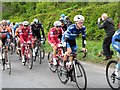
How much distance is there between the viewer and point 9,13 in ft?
164

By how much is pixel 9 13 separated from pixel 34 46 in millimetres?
35888

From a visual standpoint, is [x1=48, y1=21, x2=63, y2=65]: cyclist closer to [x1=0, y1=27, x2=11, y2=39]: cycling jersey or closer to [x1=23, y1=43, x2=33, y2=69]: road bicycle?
[x1=23, y1=43, x2=33, y2=69]: road bicycle

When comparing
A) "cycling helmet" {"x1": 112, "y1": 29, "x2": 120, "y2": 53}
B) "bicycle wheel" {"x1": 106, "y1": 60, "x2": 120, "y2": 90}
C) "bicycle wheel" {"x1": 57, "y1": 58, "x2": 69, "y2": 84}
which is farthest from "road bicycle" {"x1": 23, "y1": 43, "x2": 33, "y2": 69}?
"cycling helmet" {"x1": 112, "y1": 29, "x2": 120, "y2": 53}

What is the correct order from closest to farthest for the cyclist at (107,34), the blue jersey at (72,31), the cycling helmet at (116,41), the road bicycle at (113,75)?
the cycling helmet at (116,41) < the road bicycle at (113,75) < the blue jersey at (72,31) < the cyclist at (107,34)

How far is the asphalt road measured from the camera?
9609mm

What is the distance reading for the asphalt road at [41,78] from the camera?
9609mm

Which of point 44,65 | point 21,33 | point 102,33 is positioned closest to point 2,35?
point 21,33

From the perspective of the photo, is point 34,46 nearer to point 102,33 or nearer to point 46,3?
point 102,33

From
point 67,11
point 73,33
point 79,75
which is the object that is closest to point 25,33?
point 73,33

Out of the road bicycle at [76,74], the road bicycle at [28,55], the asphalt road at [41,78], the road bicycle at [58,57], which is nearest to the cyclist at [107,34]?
the asphalt road at [41,78]

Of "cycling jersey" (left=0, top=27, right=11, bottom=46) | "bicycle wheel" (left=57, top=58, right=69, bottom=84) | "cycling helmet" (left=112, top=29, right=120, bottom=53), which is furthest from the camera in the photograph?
"cycling jersey" (left=0, top=27, right=11, bottom=46)

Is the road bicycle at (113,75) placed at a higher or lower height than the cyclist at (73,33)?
lower

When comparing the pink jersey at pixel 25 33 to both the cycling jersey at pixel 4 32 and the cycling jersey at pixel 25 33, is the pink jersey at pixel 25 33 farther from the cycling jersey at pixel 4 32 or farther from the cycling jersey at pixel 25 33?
the cycling jersey at pixel 4 32

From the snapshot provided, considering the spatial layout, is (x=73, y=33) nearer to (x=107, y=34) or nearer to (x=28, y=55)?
(x=28, y=55)
